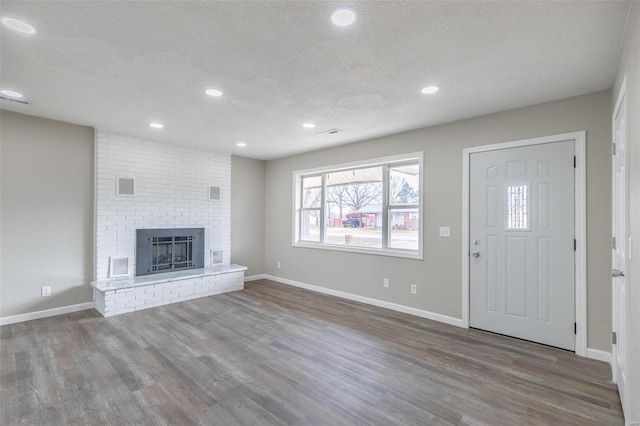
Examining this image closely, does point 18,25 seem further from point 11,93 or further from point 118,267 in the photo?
point 118,267

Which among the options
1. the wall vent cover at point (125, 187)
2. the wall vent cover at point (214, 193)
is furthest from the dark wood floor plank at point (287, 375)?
the wall vent cover at point (214, 193)

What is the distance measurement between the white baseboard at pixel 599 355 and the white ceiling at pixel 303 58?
247 cm

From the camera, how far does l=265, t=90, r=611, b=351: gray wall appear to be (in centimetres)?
285

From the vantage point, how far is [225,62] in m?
2.42

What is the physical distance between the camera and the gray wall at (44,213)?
371 cm

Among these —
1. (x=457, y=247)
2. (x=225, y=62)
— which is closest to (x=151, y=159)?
(x=225, y=62)

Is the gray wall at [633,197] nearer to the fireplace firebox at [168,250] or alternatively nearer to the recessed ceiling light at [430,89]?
the recessed ceiling light at [430,89]

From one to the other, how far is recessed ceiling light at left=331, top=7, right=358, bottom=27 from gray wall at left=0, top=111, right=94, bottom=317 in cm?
418

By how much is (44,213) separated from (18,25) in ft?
9.33

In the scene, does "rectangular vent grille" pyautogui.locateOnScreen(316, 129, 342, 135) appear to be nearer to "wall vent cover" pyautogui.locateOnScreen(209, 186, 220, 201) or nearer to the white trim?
the white trim

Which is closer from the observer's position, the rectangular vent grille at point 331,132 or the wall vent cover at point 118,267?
the rectangular vent grille at point 331,132

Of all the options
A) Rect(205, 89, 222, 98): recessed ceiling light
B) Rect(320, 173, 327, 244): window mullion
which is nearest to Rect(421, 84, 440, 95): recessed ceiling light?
Rect(205, 89, 222, 98): recessed ceiling light

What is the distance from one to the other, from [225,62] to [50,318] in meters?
4.04

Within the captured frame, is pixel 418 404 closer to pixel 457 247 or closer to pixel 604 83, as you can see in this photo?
pixel 457 247
